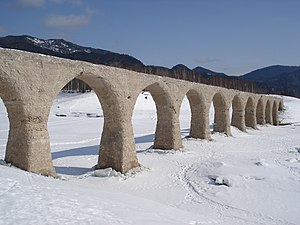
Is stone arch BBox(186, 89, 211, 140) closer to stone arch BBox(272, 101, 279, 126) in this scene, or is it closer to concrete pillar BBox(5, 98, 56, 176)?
concrete pillar BBox(5, 98, 56, 176)

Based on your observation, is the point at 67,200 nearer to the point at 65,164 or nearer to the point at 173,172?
the point at 173,172

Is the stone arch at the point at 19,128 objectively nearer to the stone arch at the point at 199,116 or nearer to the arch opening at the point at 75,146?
the arch opening at the point at 75,146

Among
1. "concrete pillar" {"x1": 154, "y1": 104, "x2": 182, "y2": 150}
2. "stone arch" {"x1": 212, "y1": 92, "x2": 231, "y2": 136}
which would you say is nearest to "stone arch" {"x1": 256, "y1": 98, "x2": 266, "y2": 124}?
"stone arch" {"x1": 212, "y1": 92, "x2": 231, "y2": 136}

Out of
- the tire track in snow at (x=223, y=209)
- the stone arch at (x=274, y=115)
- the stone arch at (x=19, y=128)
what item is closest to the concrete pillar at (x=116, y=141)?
the tire track in snow at (x=223, y=209)

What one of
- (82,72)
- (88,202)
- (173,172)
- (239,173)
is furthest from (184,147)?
(88,202)

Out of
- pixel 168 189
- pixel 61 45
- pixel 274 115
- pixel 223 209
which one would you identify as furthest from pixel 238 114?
pixel 61 45

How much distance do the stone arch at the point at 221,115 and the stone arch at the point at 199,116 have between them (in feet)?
11.8

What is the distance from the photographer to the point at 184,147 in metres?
18.2

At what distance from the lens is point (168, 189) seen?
430 inches

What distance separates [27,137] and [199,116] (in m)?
13.7

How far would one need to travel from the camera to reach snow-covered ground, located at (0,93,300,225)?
5.80 metres

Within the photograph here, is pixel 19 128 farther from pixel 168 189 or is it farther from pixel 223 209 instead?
pixel 223 209

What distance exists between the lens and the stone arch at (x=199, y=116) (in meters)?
21.0

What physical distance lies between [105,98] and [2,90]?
14.4 feet
